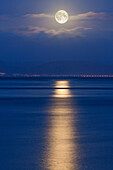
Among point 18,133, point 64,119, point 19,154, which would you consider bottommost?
point 64,119

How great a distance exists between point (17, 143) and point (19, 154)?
1585 mm

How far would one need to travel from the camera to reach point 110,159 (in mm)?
9227

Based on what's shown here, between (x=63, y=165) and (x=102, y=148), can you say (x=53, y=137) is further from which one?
(x=63, y=165)

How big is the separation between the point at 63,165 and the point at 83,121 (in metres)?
8.24

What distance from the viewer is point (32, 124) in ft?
51.7

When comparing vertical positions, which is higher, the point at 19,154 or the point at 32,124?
the point at 19,154

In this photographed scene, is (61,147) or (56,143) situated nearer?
(61,147)

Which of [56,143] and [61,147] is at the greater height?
[61,147]

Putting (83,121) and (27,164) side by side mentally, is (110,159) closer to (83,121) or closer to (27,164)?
(27,164)

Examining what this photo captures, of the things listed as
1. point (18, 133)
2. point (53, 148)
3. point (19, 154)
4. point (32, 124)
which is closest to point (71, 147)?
point (53, 148)

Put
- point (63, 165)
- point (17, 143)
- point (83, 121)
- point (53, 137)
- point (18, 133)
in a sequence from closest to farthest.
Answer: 1. point (63, 165)
2. point (17, 143)
3. point (53, 137)
4. point (18, 133)
5. point (83, 121)

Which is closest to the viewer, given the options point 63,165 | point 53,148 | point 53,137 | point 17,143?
point 63,165

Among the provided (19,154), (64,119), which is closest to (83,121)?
(64,119)

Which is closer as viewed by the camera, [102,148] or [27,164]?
[27,164]
